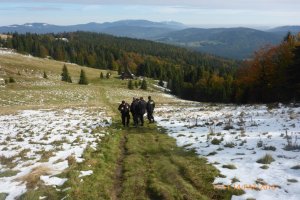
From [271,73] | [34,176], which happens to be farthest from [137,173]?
[271,73]

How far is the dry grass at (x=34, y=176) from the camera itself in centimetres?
1161

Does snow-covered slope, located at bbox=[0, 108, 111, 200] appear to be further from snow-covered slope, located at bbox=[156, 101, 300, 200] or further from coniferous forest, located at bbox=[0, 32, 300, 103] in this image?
coniferous forest, located at bbox=[0, 32, 300, 103]

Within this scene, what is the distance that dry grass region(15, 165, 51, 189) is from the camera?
38.1ft

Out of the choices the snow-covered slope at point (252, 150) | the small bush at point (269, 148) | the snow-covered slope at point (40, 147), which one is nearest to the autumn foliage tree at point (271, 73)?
the snow-covered slope at point (252, 150)

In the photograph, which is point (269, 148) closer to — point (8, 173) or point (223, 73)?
point (8, 173)

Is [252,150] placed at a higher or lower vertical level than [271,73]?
lower

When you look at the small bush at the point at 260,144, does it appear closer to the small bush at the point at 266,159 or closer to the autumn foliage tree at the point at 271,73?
the small bush at the point at 266,159

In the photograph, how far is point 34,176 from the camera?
480 inches

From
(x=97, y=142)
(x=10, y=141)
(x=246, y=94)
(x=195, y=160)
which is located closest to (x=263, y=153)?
(x=195, y=160)

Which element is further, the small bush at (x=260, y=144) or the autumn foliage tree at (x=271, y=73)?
the autumn foliage tree at (x=271, y=73)

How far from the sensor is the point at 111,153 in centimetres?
1606

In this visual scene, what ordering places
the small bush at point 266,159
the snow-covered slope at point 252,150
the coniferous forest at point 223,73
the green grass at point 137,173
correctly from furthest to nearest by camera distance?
the coniferous forest at point 223,73, the small bush at point 266,159, the green grass at point 137,173, the snow-covered slope at point 252,150

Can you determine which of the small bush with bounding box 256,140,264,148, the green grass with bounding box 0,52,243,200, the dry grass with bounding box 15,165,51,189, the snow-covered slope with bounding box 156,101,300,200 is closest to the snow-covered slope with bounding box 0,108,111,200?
the dry grass with bounding box 15,165,51,189

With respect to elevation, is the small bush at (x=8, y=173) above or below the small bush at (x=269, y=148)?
below
